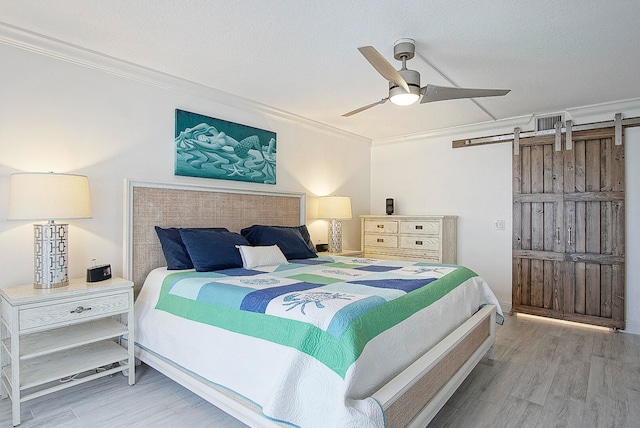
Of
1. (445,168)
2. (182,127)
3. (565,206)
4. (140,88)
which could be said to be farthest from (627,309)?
(140,88)

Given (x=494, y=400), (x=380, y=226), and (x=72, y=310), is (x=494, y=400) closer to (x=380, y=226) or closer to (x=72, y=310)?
(x=72, y=310)

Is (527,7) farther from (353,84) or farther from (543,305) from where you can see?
(543,305)

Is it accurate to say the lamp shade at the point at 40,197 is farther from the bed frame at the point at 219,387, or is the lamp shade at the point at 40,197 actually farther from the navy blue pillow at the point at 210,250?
the navy blue pillow at the point at 210,250

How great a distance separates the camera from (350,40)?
96.1 inches

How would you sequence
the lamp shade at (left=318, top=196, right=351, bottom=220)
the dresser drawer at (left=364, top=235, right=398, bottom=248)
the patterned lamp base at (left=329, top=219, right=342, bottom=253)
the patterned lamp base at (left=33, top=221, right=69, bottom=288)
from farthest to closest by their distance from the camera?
the dresser drawer at (left=364, top=235, right=398, bottom=248) → the patterned lamp base at (left=329, top=219, right=342, bottom=253) → the lamp shade at (left=318, top=196, right=351, bottom=220) → the patterned lamp base at (left=33, top=221, right=69, bottom=288)

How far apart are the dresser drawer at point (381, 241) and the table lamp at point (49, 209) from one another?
3.48 meters

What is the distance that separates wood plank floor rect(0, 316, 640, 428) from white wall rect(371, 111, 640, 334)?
5.28 feet

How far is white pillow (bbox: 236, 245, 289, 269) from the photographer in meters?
2.95

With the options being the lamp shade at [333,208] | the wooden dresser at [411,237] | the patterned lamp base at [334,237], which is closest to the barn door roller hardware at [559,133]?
the wooden dresser at [411,237]

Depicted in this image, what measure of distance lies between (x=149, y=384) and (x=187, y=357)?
57cm

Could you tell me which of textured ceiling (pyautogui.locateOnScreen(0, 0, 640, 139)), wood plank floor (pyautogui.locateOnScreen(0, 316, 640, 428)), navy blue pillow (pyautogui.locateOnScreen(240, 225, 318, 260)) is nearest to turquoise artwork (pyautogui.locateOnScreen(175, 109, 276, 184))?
textured ceiling (pyautogui.locateOnScreen(0, 0, 640, 139))

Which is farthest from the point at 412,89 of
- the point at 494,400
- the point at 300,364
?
the point at 494,400

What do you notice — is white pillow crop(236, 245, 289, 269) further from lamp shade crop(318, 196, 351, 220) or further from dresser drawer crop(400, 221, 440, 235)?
dresser drawer crop(400, 221, 440, 235)

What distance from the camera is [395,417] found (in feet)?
5.19
